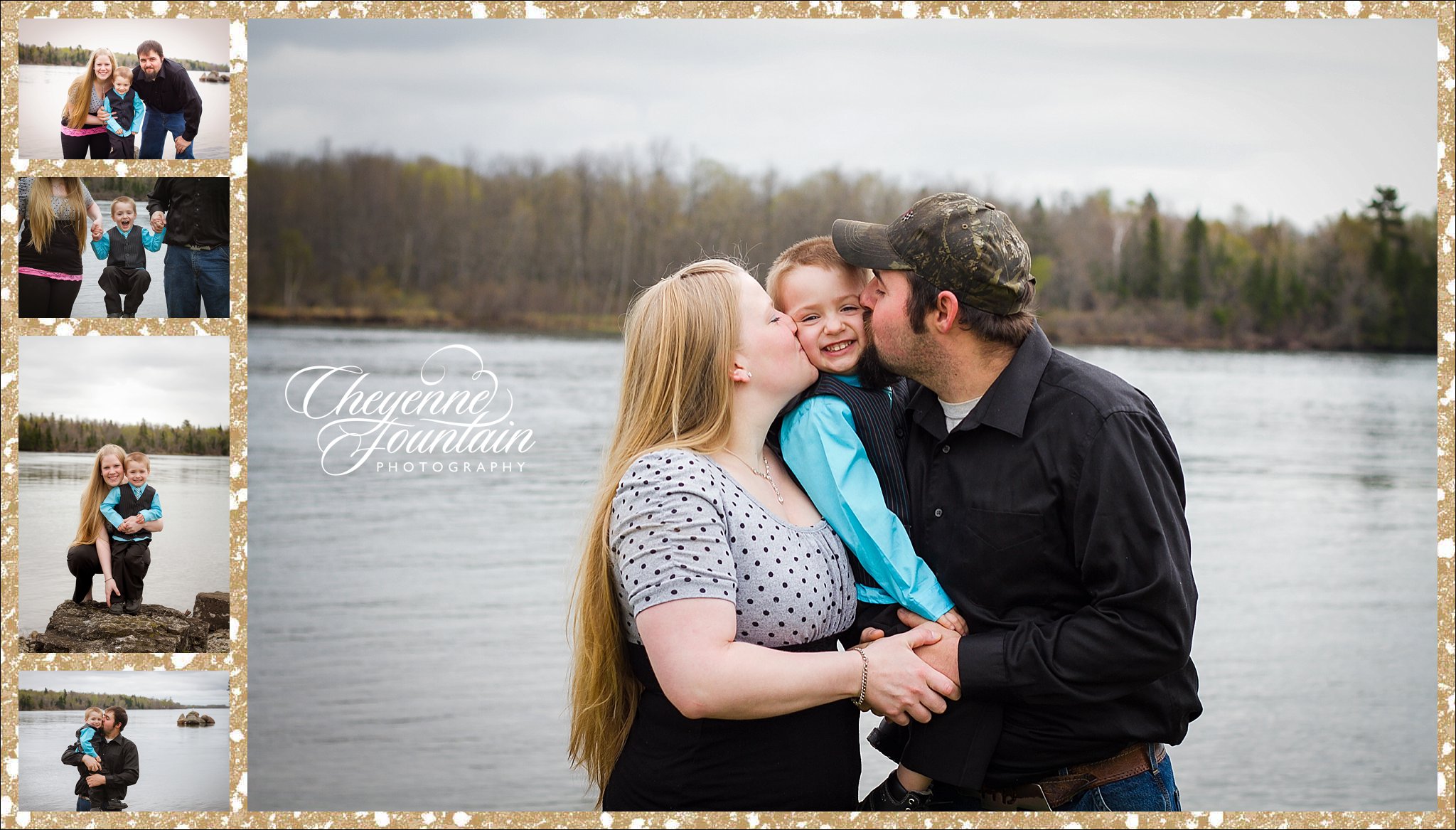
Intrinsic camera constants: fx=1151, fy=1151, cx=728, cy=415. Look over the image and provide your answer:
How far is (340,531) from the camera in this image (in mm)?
15500

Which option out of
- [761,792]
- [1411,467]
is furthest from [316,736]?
[1411,467]

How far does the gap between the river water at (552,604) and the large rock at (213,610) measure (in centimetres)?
113

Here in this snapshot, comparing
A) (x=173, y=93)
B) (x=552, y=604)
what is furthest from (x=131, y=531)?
(x=552, y=604)

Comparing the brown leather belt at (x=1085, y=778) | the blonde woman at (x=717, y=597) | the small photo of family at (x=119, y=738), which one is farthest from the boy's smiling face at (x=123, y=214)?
the brown leather belt at (x=1085, y=778)

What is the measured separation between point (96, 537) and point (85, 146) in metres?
1.08

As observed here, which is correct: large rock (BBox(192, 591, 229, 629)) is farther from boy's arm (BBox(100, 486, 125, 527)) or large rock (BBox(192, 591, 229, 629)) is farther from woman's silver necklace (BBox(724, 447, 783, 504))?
woman's silver necklace (BBox(724, 447, 783, 504))

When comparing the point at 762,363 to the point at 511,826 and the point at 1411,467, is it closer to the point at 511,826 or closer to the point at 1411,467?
the point at 511,826

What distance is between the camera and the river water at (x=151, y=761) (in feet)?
10.0

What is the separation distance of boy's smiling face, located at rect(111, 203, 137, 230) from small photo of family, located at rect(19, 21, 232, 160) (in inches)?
5.3

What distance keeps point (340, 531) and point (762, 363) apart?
47.4 ft

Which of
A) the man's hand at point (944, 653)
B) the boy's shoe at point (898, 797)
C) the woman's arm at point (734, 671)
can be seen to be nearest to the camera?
the woman's arm at point (734, 671)

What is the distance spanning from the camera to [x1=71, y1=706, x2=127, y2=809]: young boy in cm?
311

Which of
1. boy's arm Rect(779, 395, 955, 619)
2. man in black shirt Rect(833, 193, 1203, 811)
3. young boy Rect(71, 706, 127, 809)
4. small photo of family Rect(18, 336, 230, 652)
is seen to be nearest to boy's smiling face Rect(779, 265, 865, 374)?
man in black shirt Rect(833, 193, 1203, 811)

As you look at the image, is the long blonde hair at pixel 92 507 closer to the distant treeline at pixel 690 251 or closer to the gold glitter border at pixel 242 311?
the gold glitter border at pixel 242 311
